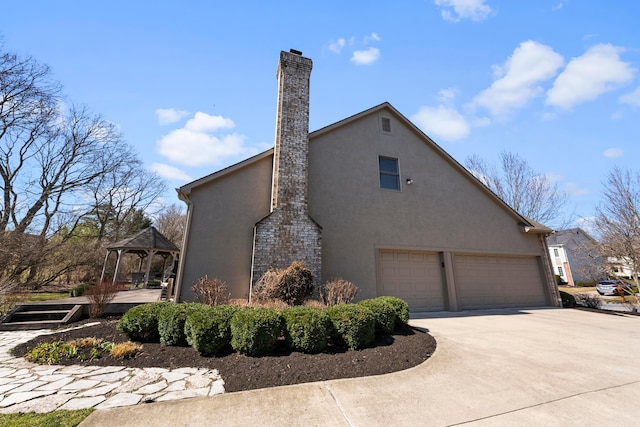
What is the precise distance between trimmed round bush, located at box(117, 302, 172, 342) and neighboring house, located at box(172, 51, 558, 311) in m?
2.02

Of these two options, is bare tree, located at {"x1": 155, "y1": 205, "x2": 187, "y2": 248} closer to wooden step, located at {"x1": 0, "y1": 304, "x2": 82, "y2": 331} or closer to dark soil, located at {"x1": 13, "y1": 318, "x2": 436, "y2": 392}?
wooden step, located at {"x1": 0, "y1": 304, "x2": 82, "y2": 331}

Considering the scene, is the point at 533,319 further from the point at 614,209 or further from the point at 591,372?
the point at 614,209

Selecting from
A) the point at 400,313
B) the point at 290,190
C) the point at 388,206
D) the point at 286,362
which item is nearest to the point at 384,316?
the point at 400,313

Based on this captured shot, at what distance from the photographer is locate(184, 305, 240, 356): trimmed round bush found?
4387 millimetres

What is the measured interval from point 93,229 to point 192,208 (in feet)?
69.6

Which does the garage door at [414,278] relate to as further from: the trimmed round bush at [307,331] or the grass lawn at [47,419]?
the grass lawn at [47,419]

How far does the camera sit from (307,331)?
4.43 meters

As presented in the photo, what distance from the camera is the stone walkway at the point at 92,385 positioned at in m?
3.00

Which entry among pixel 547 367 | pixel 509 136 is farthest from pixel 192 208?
pixel 509 136

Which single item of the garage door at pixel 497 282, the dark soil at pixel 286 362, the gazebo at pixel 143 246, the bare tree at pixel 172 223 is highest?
the bare tree at pixel 172 223

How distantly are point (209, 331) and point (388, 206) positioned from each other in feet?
25.4

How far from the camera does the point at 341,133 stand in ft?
34.1

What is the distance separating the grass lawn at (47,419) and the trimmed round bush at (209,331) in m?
1.65

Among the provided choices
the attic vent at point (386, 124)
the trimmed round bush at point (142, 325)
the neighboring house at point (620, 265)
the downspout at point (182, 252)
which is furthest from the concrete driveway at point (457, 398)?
the neighboring house at point (620, 265)
